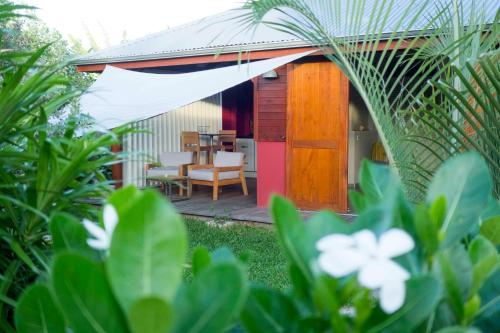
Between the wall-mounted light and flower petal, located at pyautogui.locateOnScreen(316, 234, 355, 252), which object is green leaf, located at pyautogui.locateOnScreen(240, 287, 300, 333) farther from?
the wall-mounted light

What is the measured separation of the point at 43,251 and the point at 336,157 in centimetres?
594

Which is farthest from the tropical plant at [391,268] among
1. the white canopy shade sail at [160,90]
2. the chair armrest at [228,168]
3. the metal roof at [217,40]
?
the chair armrest at [228,168]

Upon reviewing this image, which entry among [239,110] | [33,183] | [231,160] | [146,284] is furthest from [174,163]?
[146,284]

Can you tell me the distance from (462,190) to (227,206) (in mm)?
7136

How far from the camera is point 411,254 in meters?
0.55

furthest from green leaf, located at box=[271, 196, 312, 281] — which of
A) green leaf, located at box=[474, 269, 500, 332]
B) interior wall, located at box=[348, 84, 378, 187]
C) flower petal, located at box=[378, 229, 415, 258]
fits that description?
interior wall, located at box=[348, 84, 378, 187]

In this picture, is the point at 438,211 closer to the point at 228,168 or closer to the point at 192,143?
the point at 228,168

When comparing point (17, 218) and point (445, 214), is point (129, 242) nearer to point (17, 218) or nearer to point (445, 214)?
point (445, 214)

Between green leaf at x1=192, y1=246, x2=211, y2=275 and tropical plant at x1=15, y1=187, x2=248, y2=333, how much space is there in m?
0.13

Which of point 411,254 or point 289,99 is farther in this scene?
point 289,99

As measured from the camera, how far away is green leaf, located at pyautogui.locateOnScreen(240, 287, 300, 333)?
55 cm

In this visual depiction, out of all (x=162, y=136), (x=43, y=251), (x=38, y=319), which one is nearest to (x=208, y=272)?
(x=38, y=319)

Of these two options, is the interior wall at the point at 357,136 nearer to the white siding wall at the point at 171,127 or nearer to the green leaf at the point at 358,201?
the white siding wall at the point at 171,127

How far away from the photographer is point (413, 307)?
48cm
